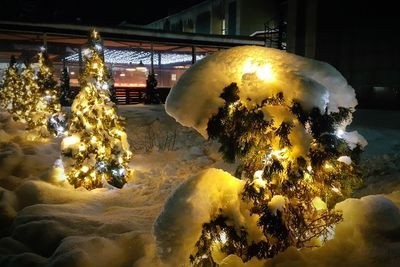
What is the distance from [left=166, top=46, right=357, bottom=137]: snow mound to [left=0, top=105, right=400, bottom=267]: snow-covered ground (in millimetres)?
870

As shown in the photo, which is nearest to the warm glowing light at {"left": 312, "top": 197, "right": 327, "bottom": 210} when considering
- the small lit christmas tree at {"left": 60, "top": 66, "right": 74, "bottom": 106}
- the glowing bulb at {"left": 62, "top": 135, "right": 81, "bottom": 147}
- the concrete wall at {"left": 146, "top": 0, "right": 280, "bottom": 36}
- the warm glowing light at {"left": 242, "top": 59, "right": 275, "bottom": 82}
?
the warm glowing light at {"left": 242, "top": 59, "right": 275, "bottom": 82}

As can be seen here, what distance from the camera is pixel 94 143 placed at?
266 inches

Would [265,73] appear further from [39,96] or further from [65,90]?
[65,90]

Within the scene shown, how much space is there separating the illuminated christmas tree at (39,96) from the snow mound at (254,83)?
8.69 meters

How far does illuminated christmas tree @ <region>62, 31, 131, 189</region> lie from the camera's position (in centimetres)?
671

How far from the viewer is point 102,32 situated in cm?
2072

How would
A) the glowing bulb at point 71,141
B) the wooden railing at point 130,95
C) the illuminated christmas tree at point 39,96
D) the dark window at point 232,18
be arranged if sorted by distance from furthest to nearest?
1. the dark window at point 232,18
2. the wooden railing at point 130,95
3. the illuminated christmas tree at point 39,96
4. the glowing bulb at point 71,141

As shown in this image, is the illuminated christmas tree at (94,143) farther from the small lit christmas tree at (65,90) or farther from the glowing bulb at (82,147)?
the small lit christmas tree at (65,90)

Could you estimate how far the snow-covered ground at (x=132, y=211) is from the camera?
286cm

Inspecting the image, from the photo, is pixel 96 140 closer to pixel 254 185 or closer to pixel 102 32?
pixel 254 185

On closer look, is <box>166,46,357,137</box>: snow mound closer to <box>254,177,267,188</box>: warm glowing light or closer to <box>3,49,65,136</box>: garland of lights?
<box>254,177,267,188</box>: warm glowing light

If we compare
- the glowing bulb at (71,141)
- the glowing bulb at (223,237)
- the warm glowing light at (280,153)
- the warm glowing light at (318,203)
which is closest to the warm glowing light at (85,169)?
the glowing bulb at (71,141)

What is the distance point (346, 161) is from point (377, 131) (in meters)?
7.51

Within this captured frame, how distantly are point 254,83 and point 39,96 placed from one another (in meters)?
10.2
